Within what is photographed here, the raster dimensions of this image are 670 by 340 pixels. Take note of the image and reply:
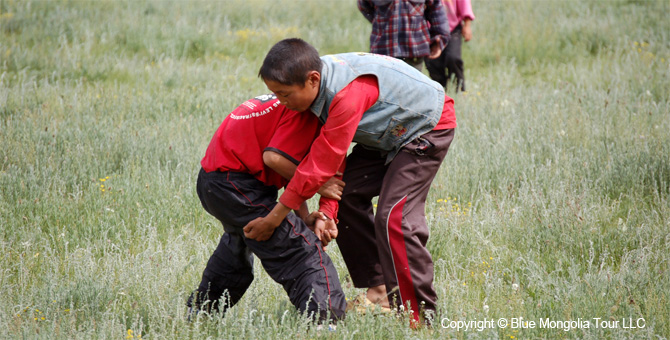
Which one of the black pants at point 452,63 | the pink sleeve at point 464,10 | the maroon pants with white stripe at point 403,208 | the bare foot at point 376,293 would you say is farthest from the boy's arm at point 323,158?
the pink sleeve at point 464,10

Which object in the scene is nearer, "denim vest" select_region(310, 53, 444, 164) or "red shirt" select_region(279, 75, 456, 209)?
"red shirt" select_region(279, 75, 456, 209)

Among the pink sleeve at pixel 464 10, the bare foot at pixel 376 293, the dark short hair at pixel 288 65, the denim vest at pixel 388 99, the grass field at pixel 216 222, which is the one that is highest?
the dark short hair at pixel 288 65

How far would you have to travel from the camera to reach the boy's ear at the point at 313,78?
3000mm

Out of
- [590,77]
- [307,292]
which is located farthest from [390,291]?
[590,77]

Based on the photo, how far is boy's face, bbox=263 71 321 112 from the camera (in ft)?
9.78

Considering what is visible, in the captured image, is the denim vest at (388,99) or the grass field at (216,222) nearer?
the denim vest at (388,99)

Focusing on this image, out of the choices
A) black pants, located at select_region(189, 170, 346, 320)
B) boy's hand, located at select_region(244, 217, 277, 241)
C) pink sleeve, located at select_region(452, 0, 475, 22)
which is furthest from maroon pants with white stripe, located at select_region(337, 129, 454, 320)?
pink sleeve, located at select_region(452, 0, 475, 22)

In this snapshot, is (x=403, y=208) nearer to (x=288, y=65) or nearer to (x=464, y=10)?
(x=288, y=65)

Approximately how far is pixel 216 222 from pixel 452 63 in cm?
477

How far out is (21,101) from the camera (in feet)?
23.2

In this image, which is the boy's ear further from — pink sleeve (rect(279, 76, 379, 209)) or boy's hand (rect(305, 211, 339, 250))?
boy's hand (rect(305, 211, 339, 250))

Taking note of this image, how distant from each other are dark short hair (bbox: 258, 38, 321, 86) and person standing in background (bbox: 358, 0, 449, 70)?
3.90 metres

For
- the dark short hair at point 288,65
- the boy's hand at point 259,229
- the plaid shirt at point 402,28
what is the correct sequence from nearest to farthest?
the dark short hair at point 288,65, the boy's hand at point 259,229, the plaid shirt at point 402,28

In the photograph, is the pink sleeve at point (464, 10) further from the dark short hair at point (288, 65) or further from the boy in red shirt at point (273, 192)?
the dark short hair at point (288, 65)
